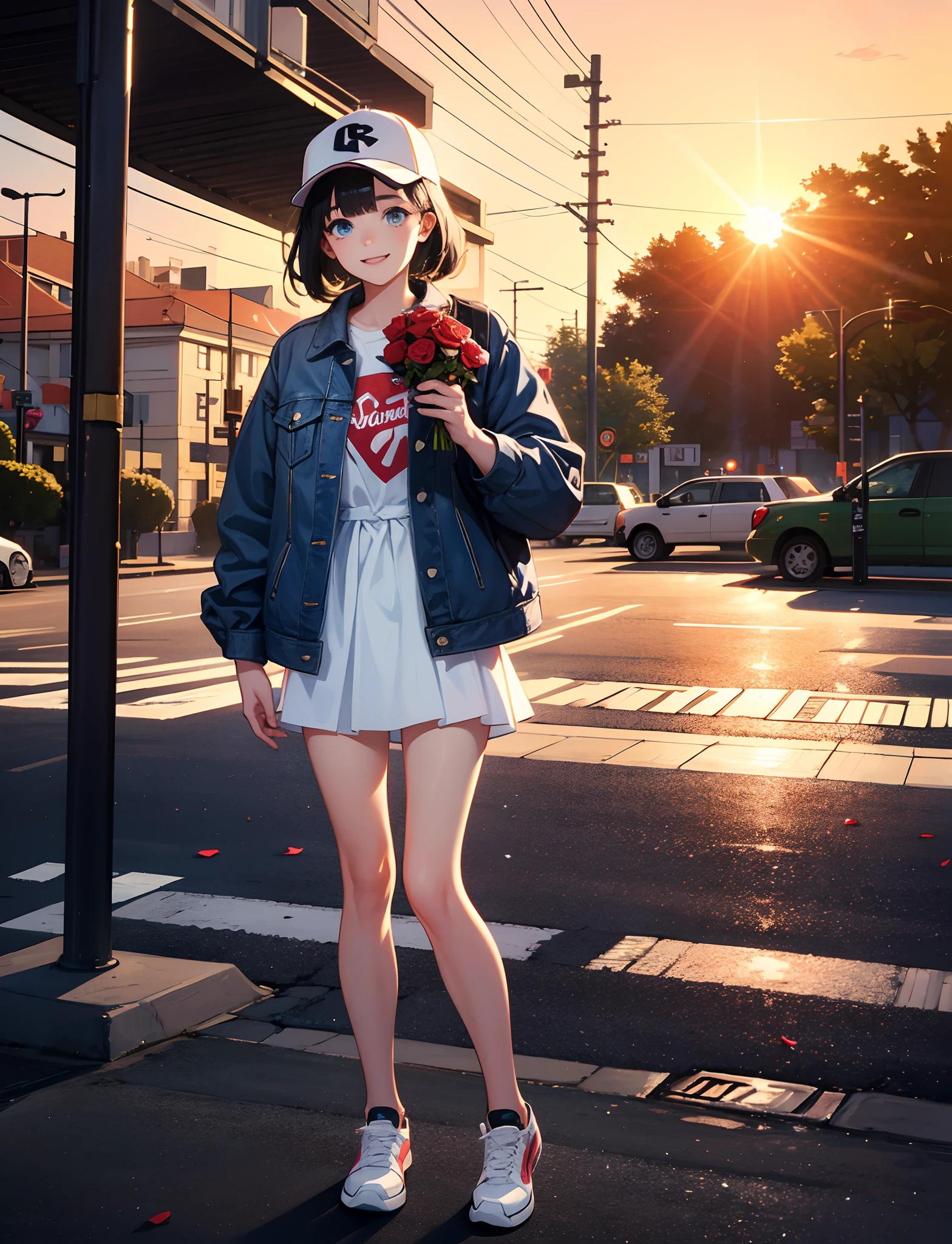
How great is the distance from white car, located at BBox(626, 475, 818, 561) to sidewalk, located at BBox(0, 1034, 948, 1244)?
2460 centimetres

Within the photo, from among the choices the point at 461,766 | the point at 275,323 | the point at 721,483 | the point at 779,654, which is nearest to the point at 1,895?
the point at 461,766

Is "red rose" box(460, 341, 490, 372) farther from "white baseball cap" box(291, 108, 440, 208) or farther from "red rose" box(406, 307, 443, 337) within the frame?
"white baseball cap" box(291, 108, 440, 208)

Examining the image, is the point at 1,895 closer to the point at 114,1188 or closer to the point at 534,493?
the point at 114,1188

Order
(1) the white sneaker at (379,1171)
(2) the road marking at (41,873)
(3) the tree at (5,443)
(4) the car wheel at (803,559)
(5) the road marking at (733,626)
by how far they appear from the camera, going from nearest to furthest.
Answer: (1) the white sneaker at (379,1171)
(2) the road marking at (41,873)
(5) the road marking at (733,626)
(4) the car wheel at (803,559)
(3) the tree at (5,443)

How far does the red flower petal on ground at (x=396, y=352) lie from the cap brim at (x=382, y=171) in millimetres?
398

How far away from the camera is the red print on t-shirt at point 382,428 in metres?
2.70

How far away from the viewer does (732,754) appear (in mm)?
7996

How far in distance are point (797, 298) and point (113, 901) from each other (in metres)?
76.0

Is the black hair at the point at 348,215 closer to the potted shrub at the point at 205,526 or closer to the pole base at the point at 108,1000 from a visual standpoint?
the pole base at the point at 108,1000

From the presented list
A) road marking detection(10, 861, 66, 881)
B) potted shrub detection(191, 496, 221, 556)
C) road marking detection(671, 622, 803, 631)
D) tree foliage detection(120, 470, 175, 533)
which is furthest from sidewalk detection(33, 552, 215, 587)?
road marking detection(10, 861, 66, 881)

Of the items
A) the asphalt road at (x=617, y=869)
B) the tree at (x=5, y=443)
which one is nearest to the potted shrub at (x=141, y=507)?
the tree at (x=5, y=443)

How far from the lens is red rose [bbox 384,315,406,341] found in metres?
2.52

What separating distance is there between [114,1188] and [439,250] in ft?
6.64

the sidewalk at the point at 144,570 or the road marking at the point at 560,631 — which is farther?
the sidewalk at the point at 144,570
